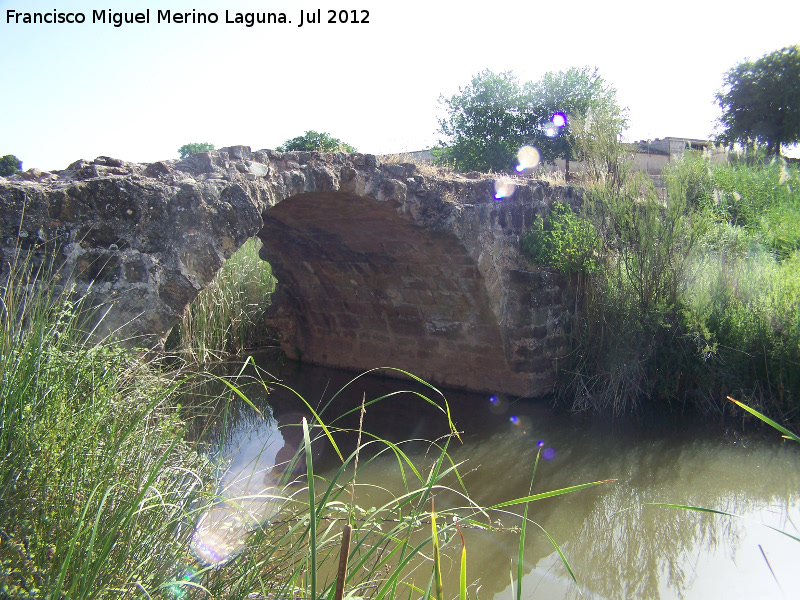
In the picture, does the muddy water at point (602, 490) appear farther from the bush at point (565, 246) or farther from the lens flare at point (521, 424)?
the bush at point (565, 246)

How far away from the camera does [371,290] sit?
665 centimetres

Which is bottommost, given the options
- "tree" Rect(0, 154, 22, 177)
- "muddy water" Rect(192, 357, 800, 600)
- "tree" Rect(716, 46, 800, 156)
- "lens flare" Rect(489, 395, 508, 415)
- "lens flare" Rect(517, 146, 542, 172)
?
"lens flare" Rect(489, 395, 508, 415)

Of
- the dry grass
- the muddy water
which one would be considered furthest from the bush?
the muddy water

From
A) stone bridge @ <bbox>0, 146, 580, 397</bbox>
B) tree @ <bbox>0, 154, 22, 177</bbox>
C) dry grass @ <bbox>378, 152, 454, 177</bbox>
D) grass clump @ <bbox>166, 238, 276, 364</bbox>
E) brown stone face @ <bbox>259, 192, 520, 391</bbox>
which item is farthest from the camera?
tree @ <bbox>0, 154, 22, 177</bbox>

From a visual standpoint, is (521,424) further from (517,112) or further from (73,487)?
(517,112)

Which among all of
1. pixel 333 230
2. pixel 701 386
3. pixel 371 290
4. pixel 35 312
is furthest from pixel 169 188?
pixel 701 386

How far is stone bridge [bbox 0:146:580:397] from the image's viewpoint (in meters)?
3.19

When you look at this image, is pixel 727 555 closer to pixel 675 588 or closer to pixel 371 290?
pixel 675 588

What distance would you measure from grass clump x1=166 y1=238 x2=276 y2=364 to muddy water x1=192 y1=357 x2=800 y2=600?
4.85 ft

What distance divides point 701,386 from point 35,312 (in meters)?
5.02

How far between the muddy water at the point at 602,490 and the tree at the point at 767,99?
51.7ft

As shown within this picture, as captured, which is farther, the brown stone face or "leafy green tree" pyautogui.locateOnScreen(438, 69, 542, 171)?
"leafy green tree" pyautogui.locateOnScreen(438, 69, 542, 171)

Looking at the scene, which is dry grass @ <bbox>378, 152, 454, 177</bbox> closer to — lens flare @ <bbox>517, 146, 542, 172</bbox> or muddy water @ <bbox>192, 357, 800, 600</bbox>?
muddy water @ <bbox>192, 357, 800, 600</bbox>

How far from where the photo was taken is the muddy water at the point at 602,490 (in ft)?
9.95
